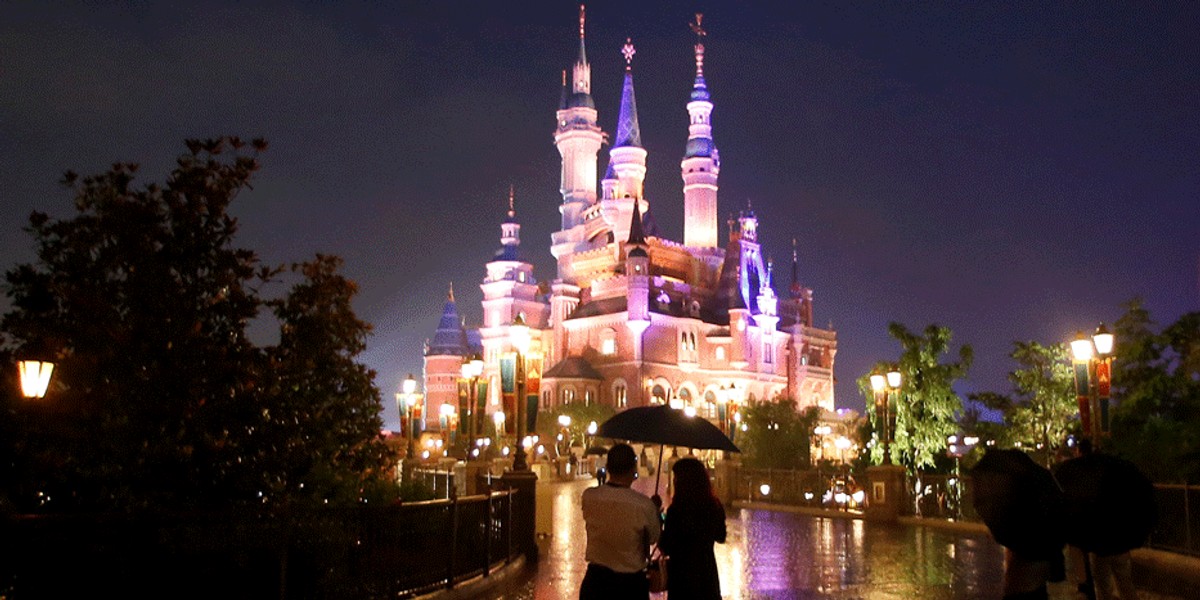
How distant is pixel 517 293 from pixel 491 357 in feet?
20.9

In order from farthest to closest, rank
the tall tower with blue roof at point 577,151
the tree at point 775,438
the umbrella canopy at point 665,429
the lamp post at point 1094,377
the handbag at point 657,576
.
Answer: the tall tower with blue roof at point 577,151 → the tree at point 775,438 → the lamp post at point 1094,377 → the umbrella canopy at point 665,429 → the handbag at point 657,576

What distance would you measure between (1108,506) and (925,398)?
95.5 ft

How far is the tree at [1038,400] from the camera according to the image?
105 ft

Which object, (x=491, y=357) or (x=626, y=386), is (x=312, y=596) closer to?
(x=626, y=386)

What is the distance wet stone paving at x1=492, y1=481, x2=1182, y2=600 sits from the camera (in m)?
13.6

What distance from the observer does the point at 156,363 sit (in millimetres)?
12633

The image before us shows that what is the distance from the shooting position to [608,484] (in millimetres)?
7473

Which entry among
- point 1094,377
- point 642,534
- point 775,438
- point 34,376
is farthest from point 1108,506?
point 775,438

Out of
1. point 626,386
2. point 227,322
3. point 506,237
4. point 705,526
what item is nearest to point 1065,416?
point 227,322

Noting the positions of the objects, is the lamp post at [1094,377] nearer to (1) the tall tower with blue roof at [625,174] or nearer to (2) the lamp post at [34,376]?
(2) the lamp post at [34,376]

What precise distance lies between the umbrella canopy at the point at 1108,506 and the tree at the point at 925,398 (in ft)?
92.2

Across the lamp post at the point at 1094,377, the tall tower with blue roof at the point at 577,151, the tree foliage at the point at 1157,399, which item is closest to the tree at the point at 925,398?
the tree foliage at the point at 1157,399

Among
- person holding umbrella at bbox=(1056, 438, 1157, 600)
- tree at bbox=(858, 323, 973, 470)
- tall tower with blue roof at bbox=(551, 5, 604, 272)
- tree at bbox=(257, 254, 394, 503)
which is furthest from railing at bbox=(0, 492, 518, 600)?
tall tower with blue roof at bbox=(551, 5, 604, 272)

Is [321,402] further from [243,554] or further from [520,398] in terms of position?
[520,398]
